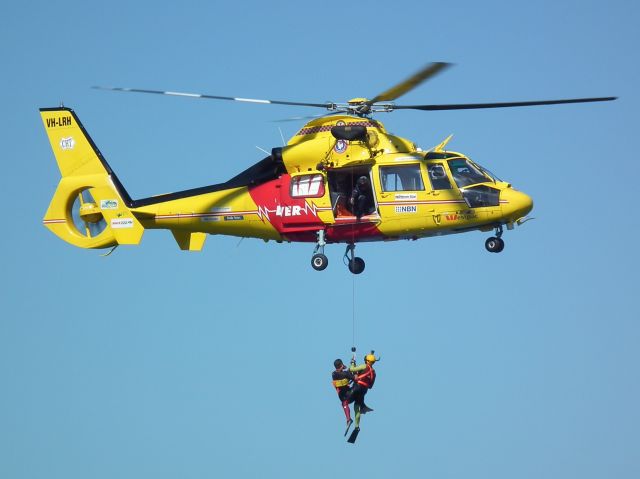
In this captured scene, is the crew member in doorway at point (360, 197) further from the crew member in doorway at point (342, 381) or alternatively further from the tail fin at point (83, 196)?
the tail fin at point (83, 196)

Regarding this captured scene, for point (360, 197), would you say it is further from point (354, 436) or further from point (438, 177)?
→ point (354, 436)

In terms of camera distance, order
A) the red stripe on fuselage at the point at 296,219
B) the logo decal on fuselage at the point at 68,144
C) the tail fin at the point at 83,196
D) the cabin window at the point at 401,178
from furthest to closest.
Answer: the logo decal on fuselage at the point at 68,144 < the tail fin at the point at 83,196 < the red stripe on fuselage at the point at 296,219 < the cabin window at the point at 401,178

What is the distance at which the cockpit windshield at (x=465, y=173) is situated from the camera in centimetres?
2581

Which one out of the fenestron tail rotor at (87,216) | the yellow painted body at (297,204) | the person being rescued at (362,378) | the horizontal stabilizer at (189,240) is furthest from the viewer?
the fenestron tail rotor at (87,216)

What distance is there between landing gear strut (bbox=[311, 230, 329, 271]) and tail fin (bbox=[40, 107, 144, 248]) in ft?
12.8

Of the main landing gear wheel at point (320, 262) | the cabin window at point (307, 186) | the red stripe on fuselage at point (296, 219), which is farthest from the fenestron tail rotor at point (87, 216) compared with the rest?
the main landing gear wheel at point (320, 262)

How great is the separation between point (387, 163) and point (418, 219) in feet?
4.24

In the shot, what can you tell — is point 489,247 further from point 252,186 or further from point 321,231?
point 252,186

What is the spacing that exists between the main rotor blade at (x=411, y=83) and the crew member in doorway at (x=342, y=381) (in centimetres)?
523

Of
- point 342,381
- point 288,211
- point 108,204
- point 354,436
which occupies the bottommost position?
point 354,436

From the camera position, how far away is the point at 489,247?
25844 mm

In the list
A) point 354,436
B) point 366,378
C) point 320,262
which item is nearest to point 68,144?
point 320,262

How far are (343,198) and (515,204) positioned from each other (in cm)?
344

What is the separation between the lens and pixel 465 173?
85.0 ft
